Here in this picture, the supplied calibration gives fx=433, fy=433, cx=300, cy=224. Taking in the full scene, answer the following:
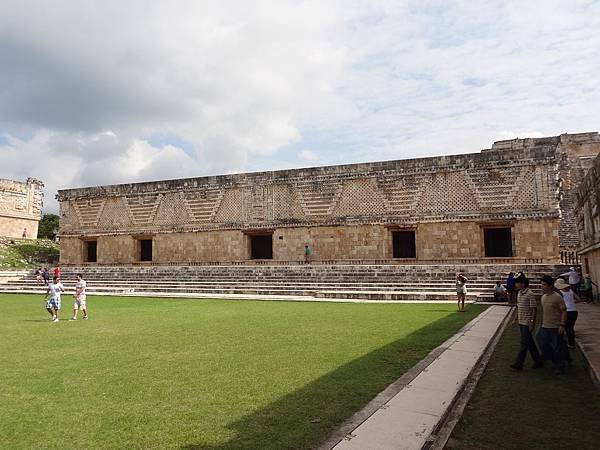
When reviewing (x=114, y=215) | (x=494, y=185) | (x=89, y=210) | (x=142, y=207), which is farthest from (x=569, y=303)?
(x=89, y=210)

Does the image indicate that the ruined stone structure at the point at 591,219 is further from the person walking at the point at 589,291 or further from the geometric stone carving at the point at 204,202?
the geometric stone carving at the point at 204,202

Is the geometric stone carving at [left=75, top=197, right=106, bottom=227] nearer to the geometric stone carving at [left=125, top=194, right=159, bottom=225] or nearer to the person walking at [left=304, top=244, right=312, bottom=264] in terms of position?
the geometric stone carving at [left=125, top=194, right=159, bottom=225]

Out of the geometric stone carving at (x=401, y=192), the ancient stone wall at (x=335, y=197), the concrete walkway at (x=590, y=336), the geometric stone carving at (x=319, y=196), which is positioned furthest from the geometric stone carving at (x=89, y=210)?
the concrete walkway at (x=590, y=336)

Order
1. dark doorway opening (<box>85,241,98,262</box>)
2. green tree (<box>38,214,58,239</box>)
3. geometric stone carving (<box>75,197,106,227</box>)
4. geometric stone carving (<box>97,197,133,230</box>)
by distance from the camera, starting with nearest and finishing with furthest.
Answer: geometric stone carving (<box>97,197,133,230</box>) → geometric stone carving (<box>75,197,106,227</box>) → dark doorway opening (<box>85,241,98,262</box>) → green tree (<box>38,214,58,239</box>)

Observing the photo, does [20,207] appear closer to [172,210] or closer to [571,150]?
[172,210]

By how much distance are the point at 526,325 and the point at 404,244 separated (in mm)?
13855

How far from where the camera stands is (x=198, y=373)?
4348 millimetres

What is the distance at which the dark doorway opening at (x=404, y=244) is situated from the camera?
1834 cm

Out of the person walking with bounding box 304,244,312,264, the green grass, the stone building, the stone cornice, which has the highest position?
the stone cornice

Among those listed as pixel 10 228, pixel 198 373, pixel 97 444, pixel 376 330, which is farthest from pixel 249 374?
pixel 10 228

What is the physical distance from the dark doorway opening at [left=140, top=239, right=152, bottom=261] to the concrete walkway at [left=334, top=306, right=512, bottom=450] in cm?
1947

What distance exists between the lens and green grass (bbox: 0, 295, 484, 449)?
288 cm

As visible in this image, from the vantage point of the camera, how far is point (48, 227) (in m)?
45.0

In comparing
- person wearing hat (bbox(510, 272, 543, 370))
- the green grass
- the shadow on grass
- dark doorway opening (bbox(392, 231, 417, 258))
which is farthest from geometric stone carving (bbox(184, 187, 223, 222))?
person wearing hat (bbox(510, 272, 543, 370))
